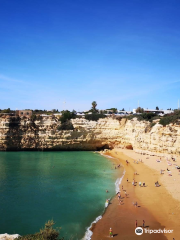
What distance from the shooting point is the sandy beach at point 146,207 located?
15.1 meters

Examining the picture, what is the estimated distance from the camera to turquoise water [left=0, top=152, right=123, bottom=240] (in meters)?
16.6

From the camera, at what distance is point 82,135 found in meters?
51.5

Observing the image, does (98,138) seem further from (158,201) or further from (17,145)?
(158,201)

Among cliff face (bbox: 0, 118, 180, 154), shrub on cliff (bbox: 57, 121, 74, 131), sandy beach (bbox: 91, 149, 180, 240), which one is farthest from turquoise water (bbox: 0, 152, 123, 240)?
shrub on cliff (bbox: 57, 121, 74, 131)

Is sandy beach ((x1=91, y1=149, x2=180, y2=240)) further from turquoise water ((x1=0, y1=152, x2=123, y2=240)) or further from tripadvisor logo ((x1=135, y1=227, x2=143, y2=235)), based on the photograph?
turquoise water ((x1=0, y1=152, x2=123, y2=240))

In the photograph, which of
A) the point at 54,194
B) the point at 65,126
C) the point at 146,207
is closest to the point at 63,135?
the point at 65,126

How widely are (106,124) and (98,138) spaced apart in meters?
4.32

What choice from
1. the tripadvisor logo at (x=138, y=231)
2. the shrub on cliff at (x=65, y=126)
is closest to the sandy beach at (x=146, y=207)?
the tripadvisor logo at (x=138, y=231)

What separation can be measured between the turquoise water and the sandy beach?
1.52 meters

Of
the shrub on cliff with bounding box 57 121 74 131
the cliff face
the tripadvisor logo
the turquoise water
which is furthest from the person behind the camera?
the shrub on cliff with bounding box 57 121 74 131

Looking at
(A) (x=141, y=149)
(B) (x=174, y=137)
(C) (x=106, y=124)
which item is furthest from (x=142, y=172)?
(C) (x=106, y=124)

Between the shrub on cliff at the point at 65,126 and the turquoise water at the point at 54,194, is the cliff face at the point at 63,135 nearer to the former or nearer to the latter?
the shrub on cliff at the point at 65,126

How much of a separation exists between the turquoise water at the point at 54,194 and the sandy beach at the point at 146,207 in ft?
4.97

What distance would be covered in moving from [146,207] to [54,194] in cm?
1024
